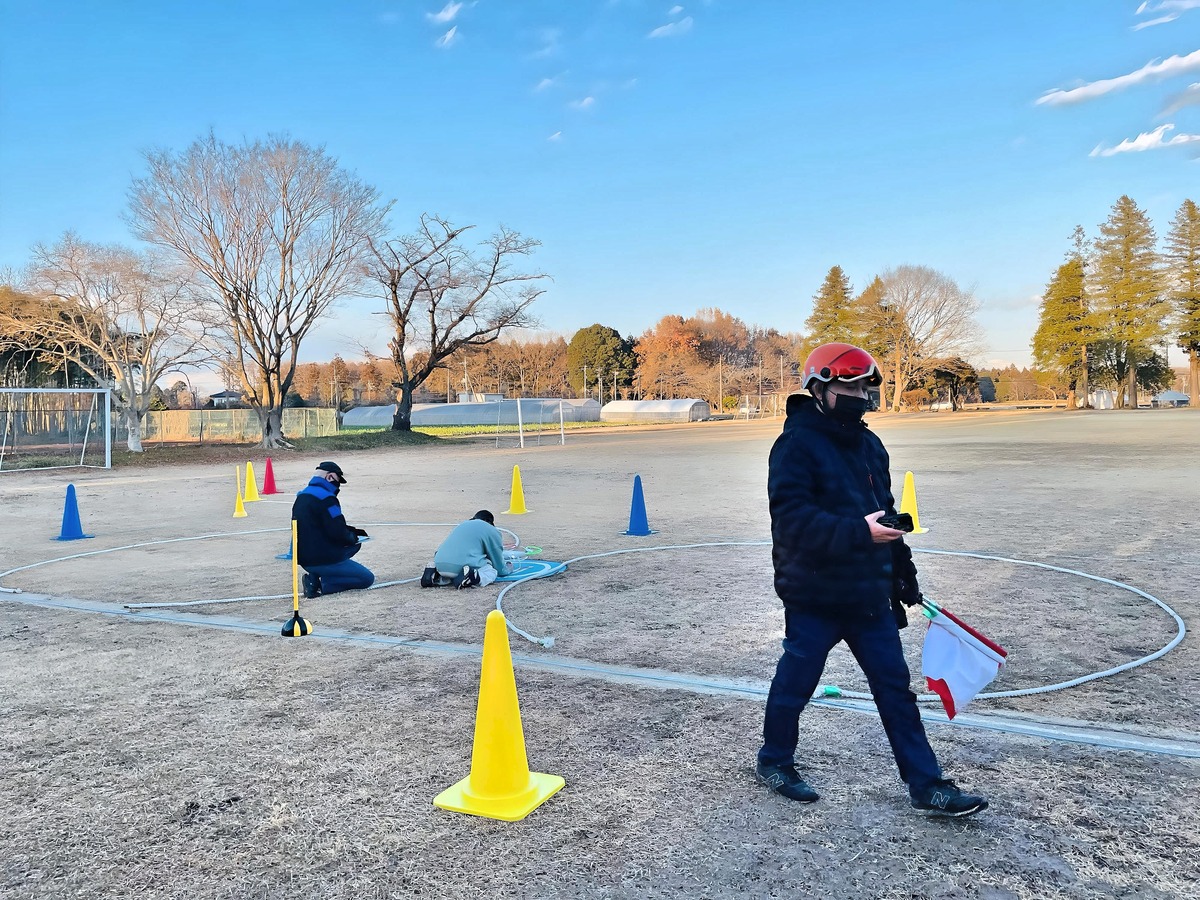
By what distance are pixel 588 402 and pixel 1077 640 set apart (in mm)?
69971

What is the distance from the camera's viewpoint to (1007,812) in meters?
3.04


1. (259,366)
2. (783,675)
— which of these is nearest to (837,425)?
(783,675)

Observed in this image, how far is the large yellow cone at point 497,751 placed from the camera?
125 inches

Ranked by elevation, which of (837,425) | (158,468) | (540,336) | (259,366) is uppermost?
(540,336)

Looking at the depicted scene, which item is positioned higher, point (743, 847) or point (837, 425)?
point (837, 425)

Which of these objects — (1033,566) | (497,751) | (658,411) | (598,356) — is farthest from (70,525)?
(598,356)

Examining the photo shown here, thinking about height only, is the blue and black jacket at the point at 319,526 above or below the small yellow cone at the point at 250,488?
above

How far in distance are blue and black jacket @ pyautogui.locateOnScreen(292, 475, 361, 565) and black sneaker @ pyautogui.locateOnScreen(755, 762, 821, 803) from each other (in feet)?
15.3

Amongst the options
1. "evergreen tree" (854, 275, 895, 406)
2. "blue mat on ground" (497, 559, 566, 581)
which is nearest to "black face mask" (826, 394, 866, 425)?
"blue mat on ground" (497, 559, 566, 581)

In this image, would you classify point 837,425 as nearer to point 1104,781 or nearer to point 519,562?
point 1104,781

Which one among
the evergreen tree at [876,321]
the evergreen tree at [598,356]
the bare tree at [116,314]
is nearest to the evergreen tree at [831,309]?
the evergreen tree at [876,321]

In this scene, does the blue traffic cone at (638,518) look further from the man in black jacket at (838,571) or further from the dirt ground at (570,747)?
the man in black jacket at (838,571)

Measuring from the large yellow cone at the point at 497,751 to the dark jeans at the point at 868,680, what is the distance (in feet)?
3.18

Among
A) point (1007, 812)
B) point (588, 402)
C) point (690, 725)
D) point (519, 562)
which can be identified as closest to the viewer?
point (1007, 812)
